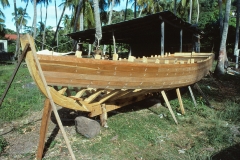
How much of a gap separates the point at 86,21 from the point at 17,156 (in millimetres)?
26001

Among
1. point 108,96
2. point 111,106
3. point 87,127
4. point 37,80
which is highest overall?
point 37,80

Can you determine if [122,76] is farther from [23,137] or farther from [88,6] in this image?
[88,6]

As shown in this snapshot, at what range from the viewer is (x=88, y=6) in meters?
27.1

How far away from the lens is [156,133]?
5.41 metres

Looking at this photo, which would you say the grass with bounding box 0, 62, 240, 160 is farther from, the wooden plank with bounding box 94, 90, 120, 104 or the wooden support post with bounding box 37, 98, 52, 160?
the wooden plank with bounding box 94, 90, 120, 104

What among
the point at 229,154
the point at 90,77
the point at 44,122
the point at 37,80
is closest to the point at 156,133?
the point at 229,154

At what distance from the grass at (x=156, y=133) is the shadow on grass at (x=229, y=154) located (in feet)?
0.20

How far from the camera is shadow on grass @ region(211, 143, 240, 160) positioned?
164 inches

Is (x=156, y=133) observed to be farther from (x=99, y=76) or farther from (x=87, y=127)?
(x=99, y=76)

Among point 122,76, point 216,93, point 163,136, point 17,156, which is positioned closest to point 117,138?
point 163,136

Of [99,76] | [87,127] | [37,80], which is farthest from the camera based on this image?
[87,127]

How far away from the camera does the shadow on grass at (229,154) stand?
13.7 ft

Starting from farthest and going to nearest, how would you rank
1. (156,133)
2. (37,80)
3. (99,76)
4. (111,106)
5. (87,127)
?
(111,106) < (156,133) < (87,127) < (99,76) < (37,80)

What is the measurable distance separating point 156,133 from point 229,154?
67.0 inches
